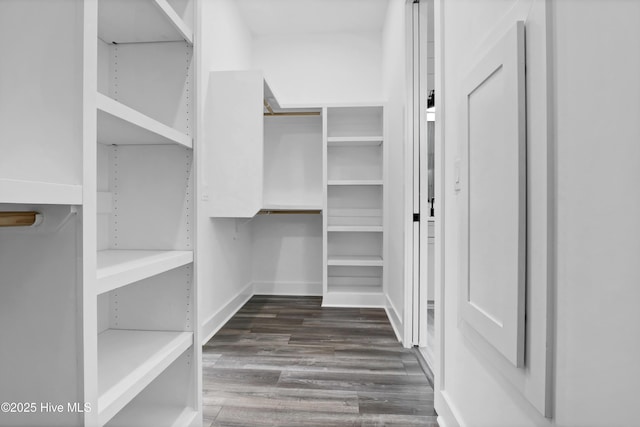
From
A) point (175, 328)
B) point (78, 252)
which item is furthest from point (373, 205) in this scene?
point (78, 252)

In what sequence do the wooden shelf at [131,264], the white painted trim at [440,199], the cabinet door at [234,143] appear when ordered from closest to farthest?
the wooden shelf at [131,264] < the white painted trim at [440,199] < the cabinet door at [234,143]

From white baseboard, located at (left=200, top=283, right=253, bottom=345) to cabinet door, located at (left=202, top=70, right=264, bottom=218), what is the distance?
76 centimetres

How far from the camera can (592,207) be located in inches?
24.9

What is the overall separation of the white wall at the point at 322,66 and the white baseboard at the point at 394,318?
2085mm

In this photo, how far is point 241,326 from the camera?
2805mm

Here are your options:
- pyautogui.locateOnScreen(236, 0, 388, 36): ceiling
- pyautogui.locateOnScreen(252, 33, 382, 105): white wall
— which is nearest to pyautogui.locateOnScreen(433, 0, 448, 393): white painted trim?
pyautogui.locateOnScreen(236, 0, 388, 36): ceiling

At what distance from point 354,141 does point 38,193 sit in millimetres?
2961

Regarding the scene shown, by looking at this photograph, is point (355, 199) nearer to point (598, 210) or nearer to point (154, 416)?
point (154, 416)

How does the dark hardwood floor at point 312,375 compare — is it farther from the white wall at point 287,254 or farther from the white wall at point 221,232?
the white wall at point 287,254

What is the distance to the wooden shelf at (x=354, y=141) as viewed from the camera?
11.0ft

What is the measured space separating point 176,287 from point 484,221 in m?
1.11

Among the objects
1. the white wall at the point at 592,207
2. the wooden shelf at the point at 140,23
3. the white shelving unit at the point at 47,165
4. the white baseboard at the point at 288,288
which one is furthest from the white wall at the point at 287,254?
the white shelving unit at the point at 47,165

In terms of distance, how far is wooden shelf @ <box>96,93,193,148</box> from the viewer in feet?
2.94

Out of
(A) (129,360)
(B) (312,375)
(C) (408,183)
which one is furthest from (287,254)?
(A) (129,360)
